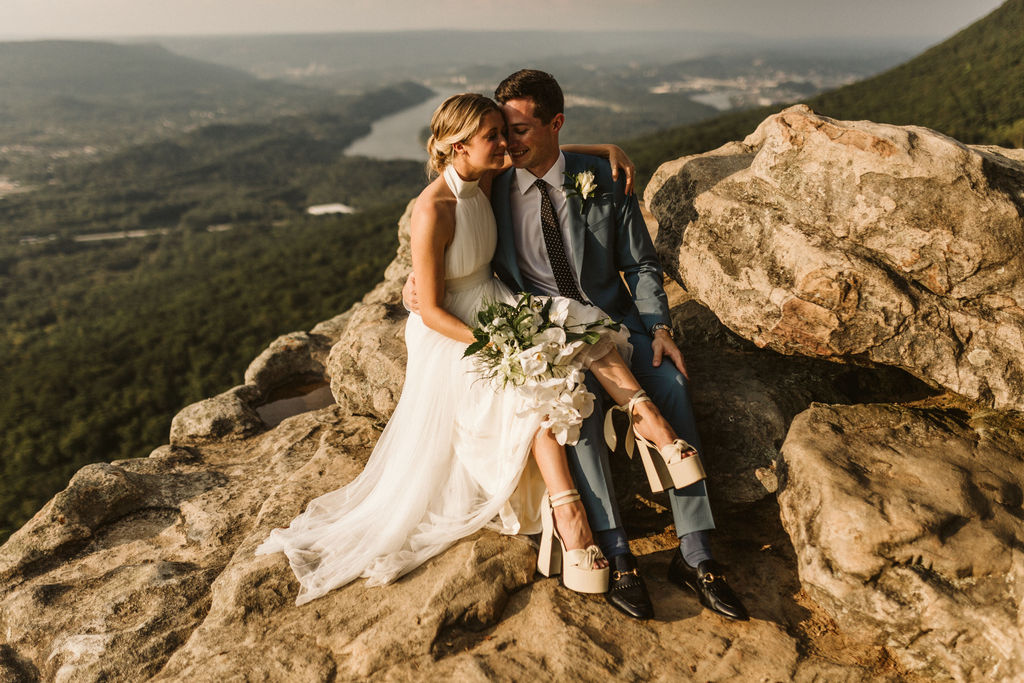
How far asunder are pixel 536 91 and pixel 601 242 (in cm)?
123

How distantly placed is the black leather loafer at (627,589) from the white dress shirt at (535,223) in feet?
6.91

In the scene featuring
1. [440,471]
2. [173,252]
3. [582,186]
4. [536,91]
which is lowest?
[173,252]

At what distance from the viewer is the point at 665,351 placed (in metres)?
4.27

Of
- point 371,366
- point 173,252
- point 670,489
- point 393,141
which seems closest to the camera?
point 670,489

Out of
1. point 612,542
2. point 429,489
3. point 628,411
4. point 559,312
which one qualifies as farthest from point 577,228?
point 612,542

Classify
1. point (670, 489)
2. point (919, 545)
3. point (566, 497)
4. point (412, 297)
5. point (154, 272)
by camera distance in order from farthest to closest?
point (154, 272)
point (412, 297)
point (670, 489)
point (566, 497)
point (919, 545)

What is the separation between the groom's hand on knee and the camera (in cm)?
418

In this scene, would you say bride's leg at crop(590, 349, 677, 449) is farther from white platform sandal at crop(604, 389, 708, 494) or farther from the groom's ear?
the groom's ear

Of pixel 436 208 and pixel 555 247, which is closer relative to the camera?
pixel 436 208

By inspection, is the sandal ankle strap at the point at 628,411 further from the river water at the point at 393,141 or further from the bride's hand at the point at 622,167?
the river water at the point at 393,141

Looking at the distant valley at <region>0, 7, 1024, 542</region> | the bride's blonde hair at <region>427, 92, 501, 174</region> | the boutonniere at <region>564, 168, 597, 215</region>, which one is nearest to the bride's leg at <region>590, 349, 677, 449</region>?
the boutonniere at <region>564, 168, 597, 215</region>

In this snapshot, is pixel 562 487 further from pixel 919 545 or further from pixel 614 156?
pixel 614 156

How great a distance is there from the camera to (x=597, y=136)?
12138 cm

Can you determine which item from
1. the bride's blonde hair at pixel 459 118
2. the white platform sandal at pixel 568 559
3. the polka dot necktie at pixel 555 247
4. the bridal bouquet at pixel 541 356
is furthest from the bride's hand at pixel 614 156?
the white platform sandal at pixel 568 559
